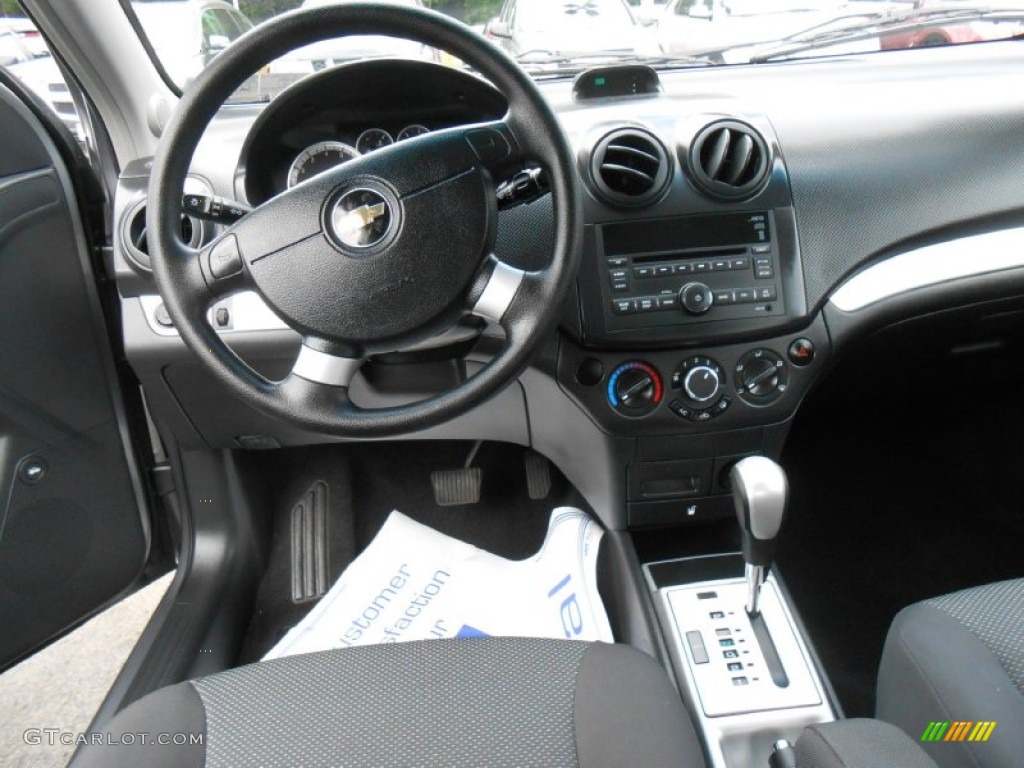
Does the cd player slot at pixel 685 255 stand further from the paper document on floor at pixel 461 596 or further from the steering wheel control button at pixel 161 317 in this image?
the steering wheel control button at pixel 161 317

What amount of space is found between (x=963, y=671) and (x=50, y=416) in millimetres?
1330

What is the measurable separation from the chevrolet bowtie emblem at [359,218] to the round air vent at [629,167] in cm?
40

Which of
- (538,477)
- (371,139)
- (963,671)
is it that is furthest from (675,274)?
(538,477)

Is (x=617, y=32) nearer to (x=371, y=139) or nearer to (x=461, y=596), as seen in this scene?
(x=371, y=139)

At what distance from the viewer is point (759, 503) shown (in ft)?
3.14

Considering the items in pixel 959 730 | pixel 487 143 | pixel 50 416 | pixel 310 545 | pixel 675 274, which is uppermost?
pixel 487 143

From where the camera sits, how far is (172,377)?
1.26 metres

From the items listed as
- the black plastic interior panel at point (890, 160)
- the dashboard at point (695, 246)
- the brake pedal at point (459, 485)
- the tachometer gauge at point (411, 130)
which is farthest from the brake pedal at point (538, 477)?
the tachometer gauge at point (411, 130)

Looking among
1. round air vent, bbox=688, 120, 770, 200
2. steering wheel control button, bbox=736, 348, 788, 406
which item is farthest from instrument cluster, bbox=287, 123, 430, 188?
steering wheel control button, bbox=736, 348, 788, 406

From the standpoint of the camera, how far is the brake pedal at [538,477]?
169 centimetres

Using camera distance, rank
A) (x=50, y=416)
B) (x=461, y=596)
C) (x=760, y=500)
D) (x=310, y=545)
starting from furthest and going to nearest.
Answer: (x=310, y=545) → (x=461, y=596) → (x=50, y=416) → (x=760, y=500)

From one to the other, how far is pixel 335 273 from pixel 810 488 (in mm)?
1368

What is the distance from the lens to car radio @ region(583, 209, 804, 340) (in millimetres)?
1101

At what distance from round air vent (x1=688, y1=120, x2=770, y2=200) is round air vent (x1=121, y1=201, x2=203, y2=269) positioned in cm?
73
